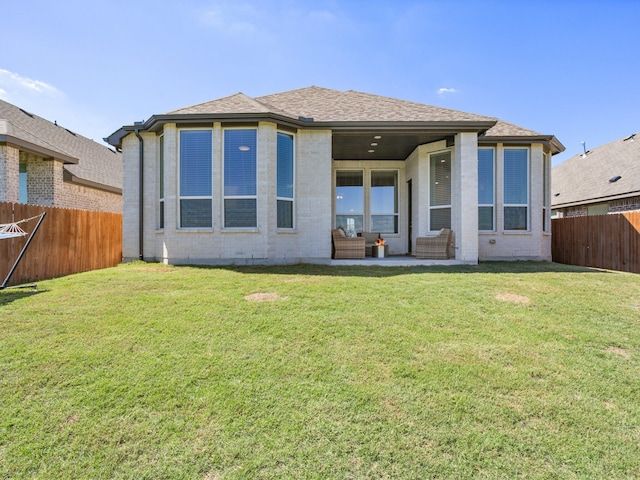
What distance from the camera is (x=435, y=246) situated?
9.59m

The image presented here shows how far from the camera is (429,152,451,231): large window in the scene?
33.0 ft

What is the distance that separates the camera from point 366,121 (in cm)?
876

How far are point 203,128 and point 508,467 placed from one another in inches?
344

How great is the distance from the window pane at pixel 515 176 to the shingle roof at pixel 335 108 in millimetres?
1844

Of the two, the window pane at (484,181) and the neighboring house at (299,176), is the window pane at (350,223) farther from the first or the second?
the window pane at (484,181)

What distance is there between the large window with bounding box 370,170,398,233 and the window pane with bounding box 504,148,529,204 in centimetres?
367

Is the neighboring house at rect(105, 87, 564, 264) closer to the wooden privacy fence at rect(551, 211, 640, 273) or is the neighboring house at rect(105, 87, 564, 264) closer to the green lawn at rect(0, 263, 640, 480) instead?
the wooden privacy fence at rect(551, 211, 640, 273)

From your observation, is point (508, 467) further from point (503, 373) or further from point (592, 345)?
point (592, 345)

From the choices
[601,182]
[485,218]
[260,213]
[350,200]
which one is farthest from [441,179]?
[601,182]

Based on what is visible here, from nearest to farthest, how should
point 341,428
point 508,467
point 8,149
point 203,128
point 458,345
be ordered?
1. point 508,467
2. point 341,428
3. point 458,345
4. point 203,128
5. point 8,149

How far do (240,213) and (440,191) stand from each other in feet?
20.6

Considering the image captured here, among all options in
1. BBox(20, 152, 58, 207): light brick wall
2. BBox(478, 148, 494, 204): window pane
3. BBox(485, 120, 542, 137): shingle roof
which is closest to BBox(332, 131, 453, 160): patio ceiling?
BBox(478, 148, 494, 204): window pane

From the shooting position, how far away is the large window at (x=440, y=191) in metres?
10.1

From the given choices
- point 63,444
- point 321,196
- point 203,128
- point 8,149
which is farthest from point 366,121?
point 8,149
